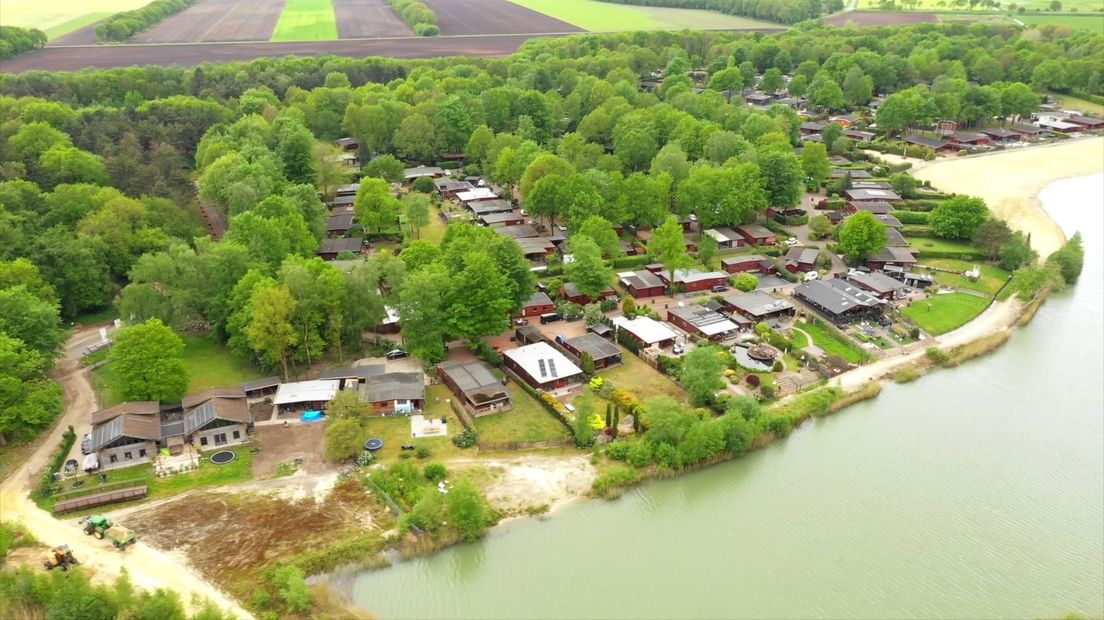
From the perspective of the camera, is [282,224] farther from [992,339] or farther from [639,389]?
[992,339]

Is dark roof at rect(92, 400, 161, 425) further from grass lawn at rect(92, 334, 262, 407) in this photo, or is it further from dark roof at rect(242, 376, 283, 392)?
dark roof at rect(242, 376, 283, 392)

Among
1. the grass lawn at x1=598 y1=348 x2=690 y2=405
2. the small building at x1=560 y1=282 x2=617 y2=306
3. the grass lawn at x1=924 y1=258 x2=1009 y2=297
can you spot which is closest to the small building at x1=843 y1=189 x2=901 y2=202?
the grass lawn at x1=924 y1=258 x2=1009 y2=297

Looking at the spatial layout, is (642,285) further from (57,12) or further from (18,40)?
(57,12)

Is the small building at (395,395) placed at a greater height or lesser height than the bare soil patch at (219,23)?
lesser

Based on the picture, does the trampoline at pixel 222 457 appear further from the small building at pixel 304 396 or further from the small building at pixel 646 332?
the small building at pixel 646 332

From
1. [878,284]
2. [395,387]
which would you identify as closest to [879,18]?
[878,284]

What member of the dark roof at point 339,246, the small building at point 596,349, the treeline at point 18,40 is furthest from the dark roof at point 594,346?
the treeline at point 18,40

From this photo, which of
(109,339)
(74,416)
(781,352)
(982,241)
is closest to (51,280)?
(109,339)
